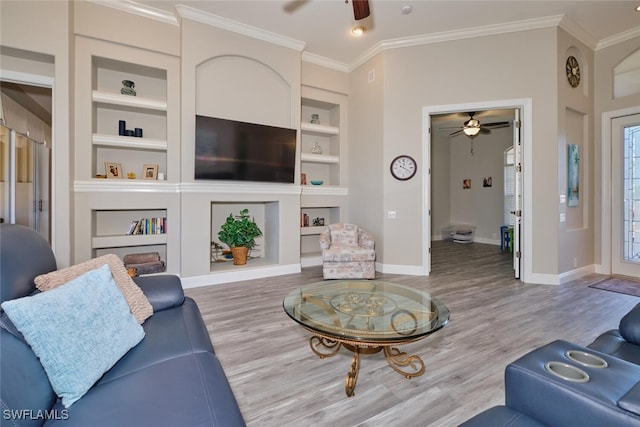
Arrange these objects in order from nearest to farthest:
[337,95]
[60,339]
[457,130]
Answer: [60,339], [337,95], [457,130]

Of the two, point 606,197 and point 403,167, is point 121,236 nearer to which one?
point 403,167

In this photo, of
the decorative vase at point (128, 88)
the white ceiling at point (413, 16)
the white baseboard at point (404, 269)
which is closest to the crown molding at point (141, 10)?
the white ceiling at point (413, 16)

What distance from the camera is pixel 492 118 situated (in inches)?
283

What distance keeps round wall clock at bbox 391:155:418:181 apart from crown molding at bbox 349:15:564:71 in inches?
70.6

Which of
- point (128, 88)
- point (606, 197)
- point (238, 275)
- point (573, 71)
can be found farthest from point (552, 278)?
point (128, 88)

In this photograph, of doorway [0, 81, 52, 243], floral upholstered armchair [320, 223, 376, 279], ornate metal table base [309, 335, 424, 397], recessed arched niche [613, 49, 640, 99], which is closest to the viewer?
ornate metal table base [309, 335, 424, 397]

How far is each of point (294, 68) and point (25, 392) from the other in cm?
487

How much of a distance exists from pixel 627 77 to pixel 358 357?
20.0 ft

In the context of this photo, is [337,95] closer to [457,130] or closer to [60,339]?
[457,130]

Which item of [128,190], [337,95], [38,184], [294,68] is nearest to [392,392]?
[128,190]

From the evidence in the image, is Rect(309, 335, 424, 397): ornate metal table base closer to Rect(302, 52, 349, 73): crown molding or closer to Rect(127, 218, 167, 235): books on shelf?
Rect(127, 218, 167, 235): books on shelf

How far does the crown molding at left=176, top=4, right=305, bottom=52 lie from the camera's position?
388cm

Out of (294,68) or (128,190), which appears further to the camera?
(294,68)

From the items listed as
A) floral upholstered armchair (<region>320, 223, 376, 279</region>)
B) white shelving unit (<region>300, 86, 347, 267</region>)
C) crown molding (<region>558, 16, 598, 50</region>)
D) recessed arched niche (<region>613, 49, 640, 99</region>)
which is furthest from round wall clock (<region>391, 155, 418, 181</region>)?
recessed arched niche (<region>613, 49, 640, 99</region>)
